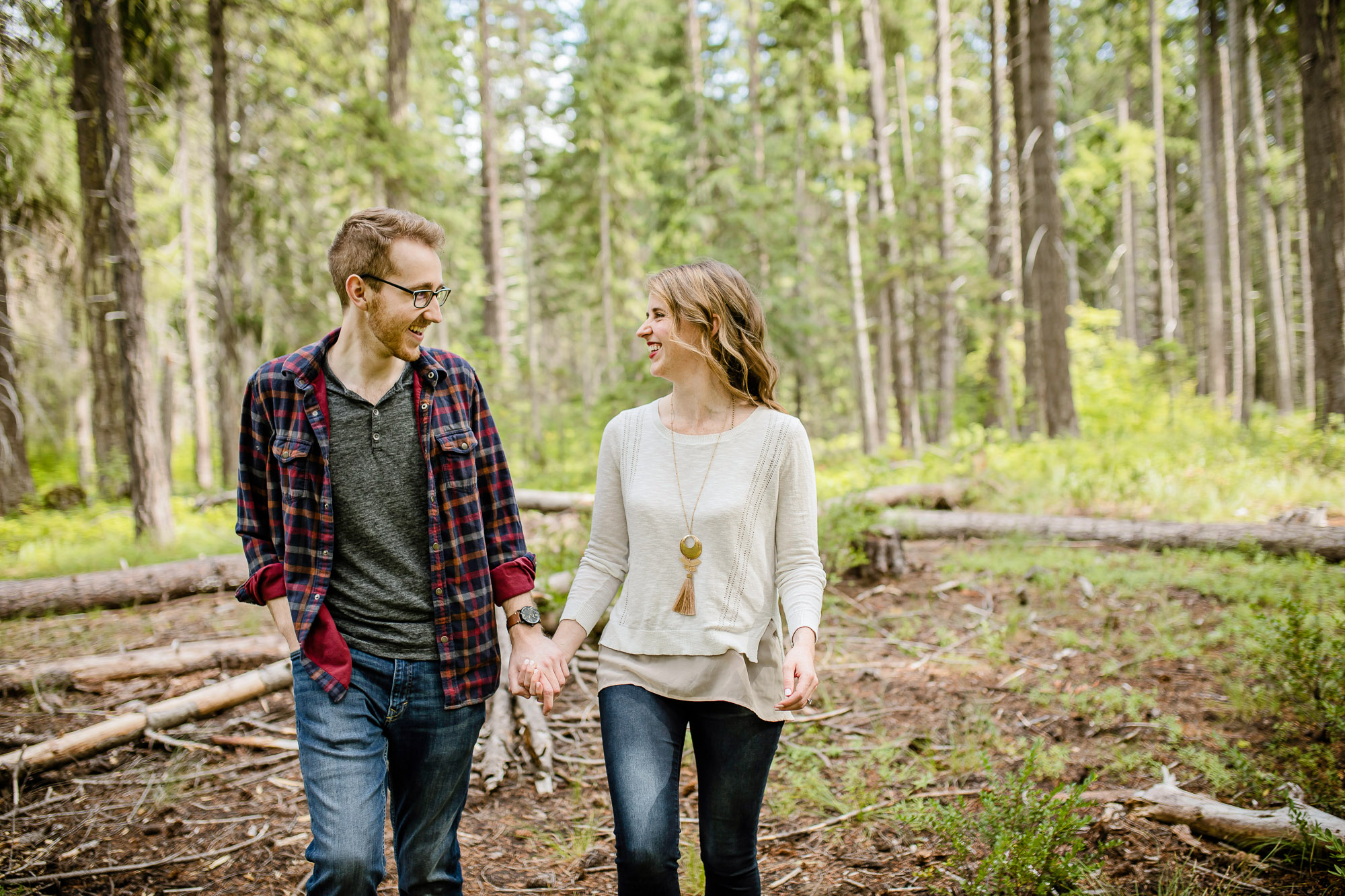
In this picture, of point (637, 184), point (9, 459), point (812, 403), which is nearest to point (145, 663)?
point (9, 459)

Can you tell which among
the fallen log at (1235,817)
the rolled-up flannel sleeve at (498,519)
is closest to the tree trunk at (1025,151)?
the fallen log at (1235,817)

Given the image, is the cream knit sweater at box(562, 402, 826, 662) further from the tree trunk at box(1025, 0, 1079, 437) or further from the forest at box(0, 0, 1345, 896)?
the tree trunk at box(1025, 0, 1079, 437)

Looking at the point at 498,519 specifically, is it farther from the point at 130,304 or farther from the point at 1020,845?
the point at 130,304

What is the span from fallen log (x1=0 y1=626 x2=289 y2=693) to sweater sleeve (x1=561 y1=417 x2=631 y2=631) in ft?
13.2

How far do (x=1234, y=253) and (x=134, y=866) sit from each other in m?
23.6

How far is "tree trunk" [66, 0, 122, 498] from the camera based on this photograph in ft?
31.0

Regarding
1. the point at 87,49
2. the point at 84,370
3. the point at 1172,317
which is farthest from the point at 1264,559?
the point at 84,370

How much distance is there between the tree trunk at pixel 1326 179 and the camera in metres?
10.8

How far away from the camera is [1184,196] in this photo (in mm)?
30922

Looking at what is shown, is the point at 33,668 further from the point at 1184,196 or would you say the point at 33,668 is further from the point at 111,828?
the point at 1184,196

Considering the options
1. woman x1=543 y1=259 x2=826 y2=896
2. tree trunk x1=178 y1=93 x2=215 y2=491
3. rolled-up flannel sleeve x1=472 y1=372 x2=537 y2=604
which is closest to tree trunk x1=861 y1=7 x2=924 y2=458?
woman x1=543 y1=259 x2=826 y2=896

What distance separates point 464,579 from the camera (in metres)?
2.33

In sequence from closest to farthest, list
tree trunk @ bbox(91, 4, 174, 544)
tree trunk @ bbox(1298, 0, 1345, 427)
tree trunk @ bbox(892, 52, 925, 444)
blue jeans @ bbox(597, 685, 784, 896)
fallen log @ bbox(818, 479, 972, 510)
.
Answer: blue jeans @ bbox(597, 685, 784, 896) → tree trunk @ bbox(91, 4, 174, 544) → fallen log @ bbox(818, 479, 972, 510) → tree trunk @ bbox(1298, 0, 1345, 427) → tree trunk @ bbox(892, 52, 925, 444)

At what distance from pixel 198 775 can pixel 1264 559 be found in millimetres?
8563
